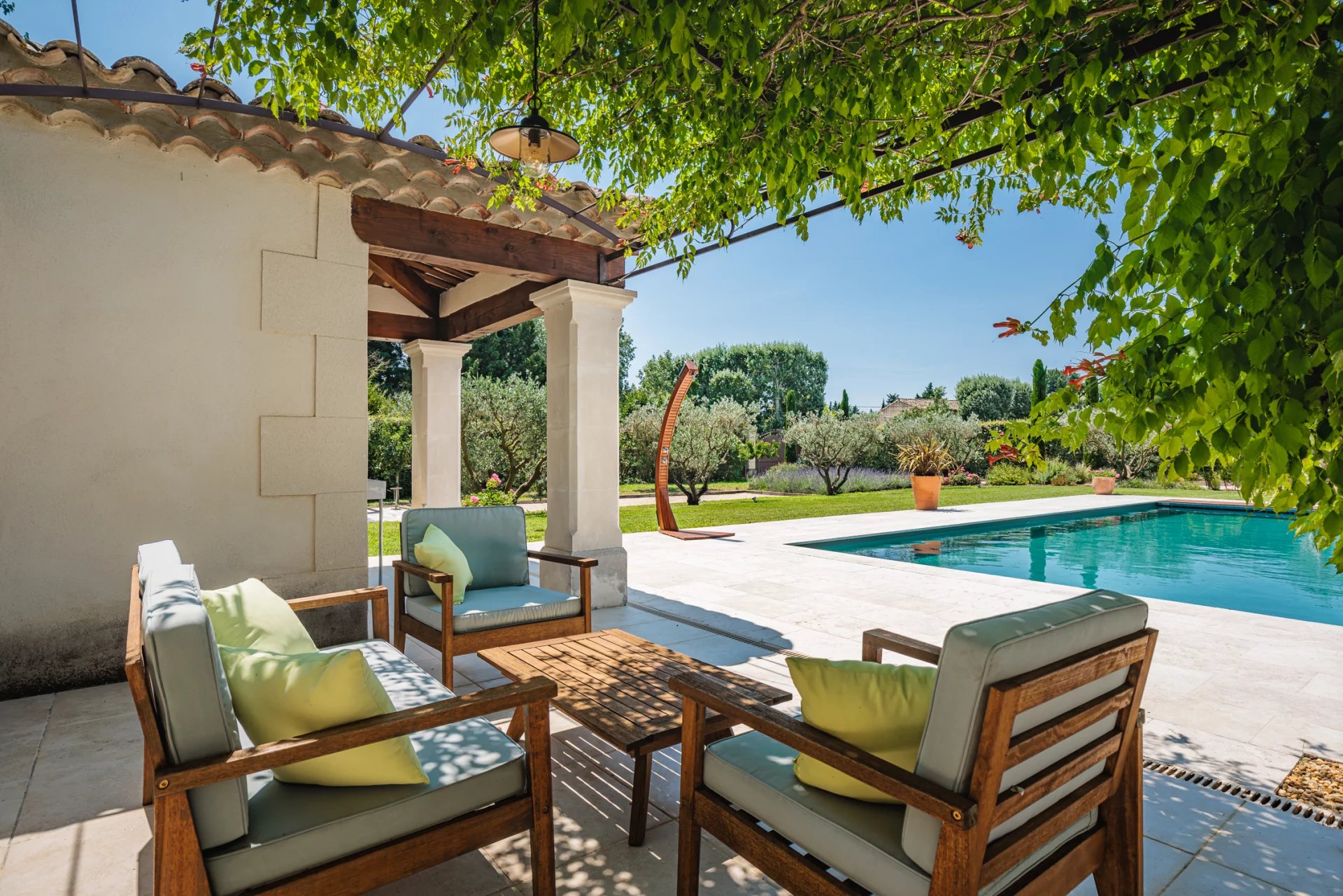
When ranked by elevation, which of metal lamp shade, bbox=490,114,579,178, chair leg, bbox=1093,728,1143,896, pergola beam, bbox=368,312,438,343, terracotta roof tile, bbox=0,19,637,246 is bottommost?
chair leg, bbox=1093,728,1143,896

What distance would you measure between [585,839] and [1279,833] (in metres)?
2.19

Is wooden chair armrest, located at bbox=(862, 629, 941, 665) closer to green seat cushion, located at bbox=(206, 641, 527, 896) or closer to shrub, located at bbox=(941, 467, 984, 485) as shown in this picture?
green seat cushion, located at bbox=(206, 641, 527, 896)

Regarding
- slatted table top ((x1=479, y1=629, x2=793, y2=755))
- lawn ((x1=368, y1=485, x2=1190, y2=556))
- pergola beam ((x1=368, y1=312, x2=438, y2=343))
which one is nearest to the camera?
slatted table top ((x1=479, y1=629, x2=793, y2=755))

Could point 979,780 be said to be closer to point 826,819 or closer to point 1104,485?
point 826,819

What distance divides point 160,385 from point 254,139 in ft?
4.72

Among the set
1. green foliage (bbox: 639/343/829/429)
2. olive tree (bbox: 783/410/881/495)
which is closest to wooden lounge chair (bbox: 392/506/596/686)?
olive tree (bbox: 783/410/881/495)

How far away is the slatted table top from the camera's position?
200 centimetres

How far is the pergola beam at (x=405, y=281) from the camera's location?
6.31 metres

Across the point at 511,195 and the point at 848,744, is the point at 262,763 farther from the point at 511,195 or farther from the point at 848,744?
the point at 511,195

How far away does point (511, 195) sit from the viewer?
436 centimetres

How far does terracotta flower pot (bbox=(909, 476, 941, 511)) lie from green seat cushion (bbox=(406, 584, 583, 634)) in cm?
1044

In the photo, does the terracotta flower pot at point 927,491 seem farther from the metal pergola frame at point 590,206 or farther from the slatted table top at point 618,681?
the slatted table top at point 618,681

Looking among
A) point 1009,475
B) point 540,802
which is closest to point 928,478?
point 1009,475

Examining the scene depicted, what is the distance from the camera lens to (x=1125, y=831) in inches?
63.7
